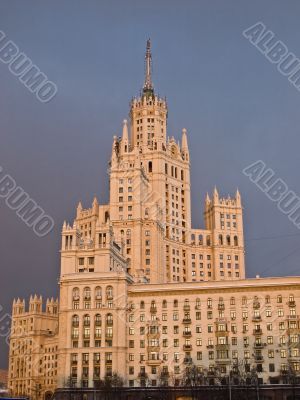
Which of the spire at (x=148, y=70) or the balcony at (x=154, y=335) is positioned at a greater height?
the spire at (x=148, y=70)

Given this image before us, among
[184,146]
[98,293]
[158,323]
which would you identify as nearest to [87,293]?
[98,293]

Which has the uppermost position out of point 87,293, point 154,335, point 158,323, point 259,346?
point 87,293

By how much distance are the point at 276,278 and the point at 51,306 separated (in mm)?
98238

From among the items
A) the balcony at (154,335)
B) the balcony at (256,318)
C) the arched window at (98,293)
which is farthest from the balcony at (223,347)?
the arched window at (98,293)

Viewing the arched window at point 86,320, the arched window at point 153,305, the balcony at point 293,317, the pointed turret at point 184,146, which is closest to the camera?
the balcony at point 293,317

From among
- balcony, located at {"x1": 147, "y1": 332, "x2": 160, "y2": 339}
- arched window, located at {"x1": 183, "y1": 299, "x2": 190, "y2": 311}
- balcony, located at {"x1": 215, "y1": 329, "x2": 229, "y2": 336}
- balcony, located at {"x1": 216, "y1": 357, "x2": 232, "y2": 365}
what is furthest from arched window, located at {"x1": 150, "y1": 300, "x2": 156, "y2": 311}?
balcony, located at {"x1": 216, "y1": 357, "x2": 232, "y2": 365}

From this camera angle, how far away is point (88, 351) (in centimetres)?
10606

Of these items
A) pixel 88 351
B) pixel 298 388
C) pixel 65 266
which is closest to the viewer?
pixel 298 388

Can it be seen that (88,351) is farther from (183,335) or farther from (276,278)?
(276,278)

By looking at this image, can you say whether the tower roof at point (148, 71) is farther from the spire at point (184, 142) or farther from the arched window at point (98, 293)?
the arched window at point (98, 293)

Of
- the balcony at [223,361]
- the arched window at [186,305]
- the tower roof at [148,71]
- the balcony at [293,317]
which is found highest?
the tower roof at [148,71]

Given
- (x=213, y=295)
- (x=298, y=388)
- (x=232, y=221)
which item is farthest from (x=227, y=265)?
(x=298, y=388)

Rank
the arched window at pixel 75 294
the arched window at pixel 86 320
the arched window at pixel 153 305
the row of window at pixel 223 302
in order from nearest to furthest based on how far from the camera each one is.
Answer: the row of window at pixel 223 302 → the arched window at pixel 86 320 → the arched window at pixel 153 305 → the arched window at pixel 75 294

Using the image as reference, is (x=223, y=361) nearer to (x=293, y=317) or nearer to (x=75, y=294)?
(x=293, y=317)
